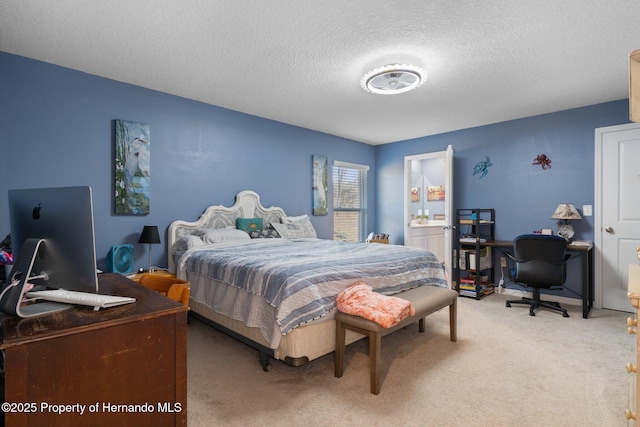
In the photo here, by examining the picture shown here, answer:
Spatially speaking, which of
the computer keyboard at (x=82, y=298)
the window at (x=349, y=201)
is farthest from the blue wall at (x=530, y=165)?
the computer keyboard at (x=82, y=298)

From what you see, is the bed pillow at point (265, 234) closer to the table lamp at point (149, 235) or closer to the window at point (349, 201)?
the table lamp at point (149, 235)

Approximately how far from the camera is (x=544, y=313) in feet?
12.5

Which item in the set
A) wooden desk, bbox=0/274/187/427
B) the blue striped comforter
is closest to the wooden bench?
the blue striped comforter

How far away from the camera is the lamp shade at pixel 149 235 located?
11.0 ft

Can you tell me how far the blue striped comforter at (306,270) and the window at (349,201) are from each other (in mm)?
2131

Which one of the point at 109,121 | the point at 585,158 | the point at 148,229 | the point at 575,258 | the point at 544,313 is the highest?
the point at 109,121

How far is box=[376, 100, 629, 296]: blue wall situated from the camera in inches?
163

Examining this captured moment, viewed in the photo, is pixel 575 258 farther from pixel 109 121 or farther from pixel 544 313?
pixel 109 121

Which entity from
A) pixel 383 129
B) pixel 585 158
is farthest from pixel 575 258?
pixel 383 129

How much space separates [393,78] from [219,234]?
2459mm

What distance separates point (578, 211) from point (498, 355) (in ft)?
8.76

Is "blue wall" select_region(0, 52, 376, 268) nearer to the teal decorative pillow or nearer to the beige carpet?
the teal decorative pillow

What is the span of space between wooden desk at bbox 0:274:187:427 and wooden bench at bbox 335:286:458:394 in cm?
126

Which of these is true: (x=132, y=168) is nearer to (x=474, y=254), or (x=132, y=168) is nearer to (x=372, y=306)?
(x=372, y=306)
